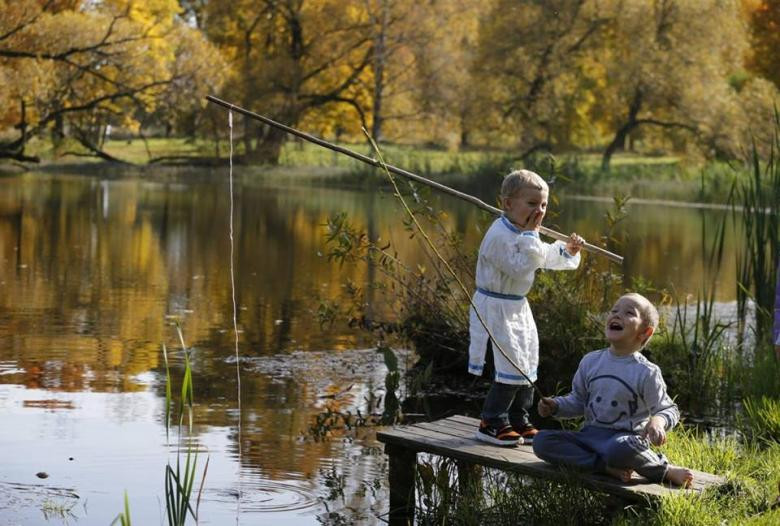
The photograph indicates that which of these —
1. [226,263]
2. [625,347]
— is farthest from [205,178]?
→ [625,347]

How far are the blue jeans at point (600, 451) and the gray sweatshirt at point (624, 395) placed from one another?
2.0 inches

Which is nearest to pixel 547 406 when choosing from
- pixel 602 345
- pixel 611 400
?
pixel 611 400

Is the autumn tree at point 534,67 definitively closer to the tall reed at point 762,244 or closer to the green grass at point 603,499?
the tall reed at point 762,244

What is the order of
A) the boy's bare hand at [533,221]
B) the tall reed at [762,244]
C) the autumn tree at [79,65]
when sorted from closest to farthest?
the boy's bare hand at [533,221] < the tall reed at [762,244] < the autumn tree at [79,65]

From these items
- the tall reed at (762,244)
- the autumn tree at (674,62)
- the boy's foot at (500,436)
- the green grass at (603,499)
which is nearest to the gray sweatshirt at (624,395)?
the green grass at (603,499)

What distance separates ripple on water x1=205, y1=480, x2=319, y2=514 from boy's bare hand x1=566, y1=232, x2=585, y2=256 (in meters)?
1.60

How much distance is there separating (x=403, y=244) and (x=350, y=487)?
13.7m

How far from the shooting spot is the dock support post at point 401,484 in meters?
6.35

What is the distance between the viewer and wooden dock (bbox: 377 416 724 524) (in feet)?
18.1

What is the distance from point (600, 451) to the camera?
5605mm

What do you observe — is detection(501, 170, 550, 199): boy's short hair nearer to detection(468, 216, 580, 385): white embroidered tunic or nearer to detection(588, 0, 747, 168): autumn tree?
detection(468, 216, 580, 385): white embroidered tunic

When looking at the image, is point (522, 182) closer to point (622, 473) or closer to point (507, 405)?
point (507, 405)

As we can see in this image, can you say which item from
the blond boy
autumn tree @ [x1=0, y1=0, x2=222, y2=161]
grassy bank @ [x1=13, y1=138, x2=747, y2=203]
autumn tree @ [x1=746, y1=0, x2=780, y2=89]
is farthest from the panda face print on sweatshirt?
autumn tree @ [x1=746, y1=0, x2=780, y2=89]

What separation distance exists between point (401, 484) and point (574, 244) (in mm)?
1273
